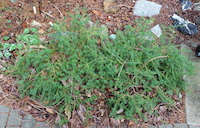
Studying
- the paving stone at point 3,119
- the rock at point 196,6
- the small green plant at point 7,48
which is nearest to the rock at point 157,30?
the rock at point 196,6

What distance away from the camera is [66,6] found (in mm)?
3334

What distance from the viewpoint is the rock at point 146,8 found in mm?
3463

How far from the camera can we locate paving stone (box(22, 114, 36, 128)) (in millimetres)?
2219

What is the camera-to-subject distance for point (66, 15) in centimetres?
318

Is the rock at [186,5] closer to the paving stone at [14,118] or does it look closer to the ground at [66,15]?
the ground at [66,15]

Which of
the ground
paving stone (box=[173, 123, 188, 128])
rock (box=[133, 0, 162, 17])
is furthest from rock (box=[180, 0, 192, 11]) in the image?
paving stone (box=[173, 123, 188, 128])

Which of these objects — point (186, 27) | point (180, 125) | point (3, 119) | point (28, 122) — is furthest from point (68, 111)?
point (186, 27)

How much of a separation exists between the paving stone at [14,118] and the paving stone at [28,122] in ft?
0.20

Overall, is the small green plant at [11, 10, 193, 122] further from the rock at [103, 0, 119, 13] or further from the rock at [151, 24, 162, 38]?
the rock at [103, 0, 119, 13]

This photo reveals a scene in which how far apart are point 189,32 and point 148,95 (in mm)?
1642

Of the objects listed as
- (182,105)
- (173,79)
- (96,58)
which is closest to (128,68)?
(96,58)

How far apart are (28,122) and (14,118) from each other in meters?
0.19

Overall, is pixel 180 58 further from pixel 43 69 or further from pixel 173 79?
pixel 43 69

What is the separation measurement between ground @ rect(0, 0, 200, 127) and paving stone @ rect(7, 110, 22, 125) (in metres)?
0.09
